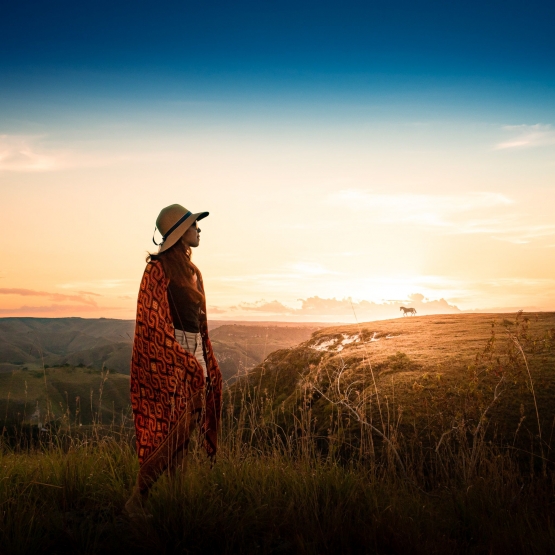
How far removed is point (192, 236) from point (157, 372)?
3.82 feet

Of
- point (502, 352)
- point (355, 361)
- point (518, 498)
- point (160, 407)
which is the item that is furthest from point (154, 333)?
point (502, 352)

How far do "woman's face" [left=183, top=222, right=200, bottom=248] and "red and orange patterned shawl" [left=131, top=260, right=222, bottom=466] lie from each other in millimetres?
327

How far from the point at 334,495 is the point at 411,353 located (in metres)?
→ 3.86

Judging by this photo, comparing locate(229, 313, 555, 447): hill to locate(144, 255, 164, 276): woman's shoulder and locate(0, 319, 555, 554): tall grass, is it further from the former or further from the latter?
locate(144, 255, 164, 276): woman's shoulder

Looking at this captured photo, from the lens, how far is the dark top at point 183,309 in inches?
161

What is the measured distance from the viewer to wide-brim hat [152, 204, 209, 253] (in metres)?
4.08

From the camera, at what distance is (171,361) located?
12.6ft

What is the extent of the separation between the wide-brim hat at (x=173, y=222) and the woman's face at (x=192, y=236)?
58mm

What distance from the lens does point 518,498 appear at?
3803mm

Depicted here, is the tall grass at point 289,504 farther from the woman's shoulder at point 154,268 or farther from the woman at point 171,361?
the woman's shoulder at point 154,268

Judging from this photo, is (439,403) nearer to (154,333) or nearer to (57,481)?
(154,333)

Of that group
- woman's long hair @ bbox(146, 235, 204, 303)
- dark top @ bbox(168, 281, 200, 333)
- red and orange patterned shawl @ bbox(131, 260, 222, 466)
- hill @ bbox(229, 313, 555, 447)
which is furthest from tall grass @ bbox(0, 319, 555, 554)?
woman's long hair @ bbox(146, 235, 204, 303)

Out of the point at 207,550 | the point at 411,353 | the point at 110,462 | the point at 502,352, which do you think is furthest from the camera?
the point at 411,353

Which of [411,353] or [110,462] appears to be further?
[411,353]
